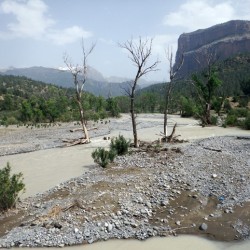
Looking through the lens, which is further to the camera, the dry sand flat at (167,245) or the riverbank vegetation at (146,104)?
the riverbank vegetation at (146,104)

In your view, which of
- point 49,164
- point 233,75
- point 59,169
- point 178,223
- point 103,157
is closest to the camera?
point 178,223

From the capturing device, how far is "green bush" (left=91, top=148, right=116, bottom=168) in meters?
16.2

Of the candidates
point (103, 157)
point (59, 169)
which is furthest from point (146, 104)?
point (103, 157)

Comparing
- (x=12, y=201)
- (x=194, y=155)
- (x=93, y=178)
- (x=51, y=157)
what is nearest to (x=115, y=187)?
(x=93, y=178)

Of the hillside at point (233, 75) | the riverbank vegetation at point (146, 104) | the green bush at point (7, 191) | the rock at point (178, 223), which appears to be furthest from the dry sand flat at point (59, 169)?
the hillside at point (233, 75)

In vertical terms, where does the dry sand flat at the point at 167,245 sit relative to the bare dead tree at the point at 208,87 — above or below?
below

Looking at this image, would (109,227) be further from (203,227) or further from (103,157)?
(103,157)

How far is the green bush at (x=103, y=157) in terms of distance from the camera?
53.1 feet

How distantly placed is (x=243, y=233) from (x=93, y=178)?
6.72m

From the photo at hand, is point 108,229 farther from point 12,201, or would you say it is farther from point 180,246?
point 12,201

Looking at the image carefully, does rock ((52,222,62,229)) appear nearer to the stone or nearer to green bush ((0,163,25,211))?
green bush ((0,163,25,211))

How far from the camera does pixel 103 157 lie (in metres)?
16.4

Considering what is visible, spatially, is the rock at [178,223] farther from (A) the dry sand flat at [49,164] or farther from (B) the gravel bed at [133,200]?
(A) the dry sand flat at [49,164]

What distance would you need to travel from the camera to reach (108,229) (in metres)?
10.3
